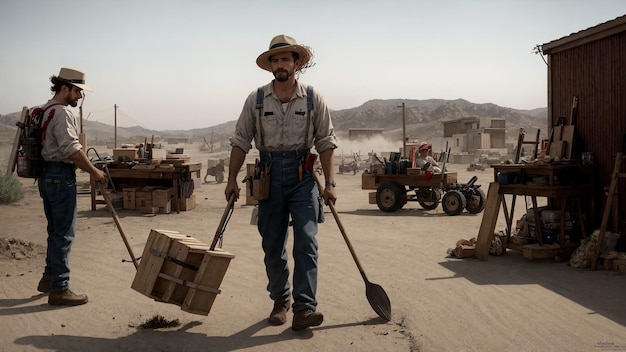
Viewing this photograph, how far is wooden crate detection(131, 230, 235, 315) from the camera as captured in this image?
4.44 m

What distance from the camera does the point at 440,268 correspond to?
7062mm

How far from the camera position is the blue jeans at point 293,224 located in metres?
4.67

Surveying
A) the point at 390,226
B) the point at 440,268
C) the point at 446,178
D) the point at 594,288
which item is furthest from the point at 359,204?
the point at 594,288

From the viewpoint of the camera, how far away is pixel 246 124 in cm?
486

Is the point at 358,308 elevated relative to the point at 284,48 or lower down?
lower down

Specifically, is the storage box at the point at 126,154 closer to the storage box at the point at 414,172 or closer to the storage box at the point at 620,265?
the storage box at the point at 414,172

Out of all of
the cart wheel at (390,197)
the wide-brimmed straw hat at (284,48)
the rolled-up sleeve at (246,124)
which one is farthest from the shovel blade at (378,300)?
the cart wheel at (390,197)

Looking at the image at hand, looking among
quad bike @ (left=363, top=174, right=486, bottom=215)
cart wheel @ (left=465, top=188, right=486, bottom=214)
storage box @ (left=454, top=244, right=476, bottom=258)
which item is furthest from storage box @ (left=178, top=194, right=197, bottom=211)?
storage box @ (left=454, top=244, right=476, bottom=258)

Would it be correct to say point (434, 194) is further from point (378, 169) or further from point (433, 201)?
point (378, 169)

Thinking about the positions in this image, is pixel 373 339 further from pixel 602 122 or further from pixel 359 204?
pixel 359 204

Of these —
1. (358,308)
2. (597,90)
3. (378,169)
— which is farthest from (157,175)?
(597,90)

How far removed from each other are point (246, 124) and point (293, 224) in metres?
0.97

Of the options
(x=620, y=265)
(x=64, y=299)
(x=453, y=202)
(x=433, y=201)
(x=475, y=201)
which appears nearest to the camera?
(x=64, y=299)

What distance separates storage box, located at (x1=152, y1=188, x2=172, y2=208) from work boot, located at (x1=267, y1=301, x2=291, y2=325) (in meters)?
8.44
